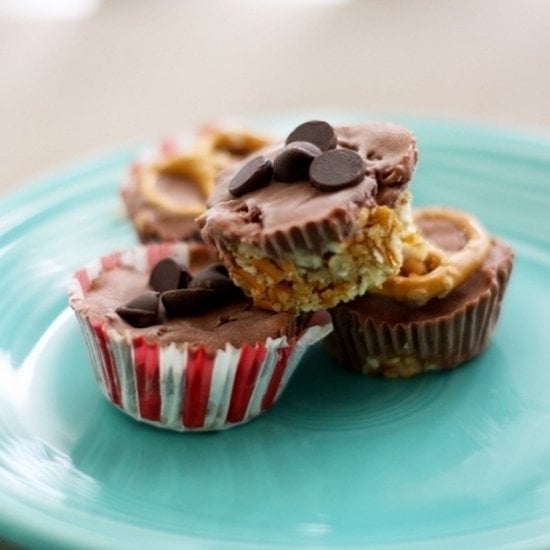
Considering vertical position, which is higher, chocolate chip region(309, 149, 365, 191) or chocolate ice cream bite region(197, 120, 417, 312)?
chocolate chip region(309, 149, 365, 191)

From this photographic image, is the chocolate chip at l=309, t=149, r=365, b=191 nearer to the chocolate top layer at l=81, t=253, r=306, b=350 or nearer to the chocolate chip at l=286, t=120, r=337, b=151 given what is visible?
the chocolate chip at l=286, t=120, r=337, b=151

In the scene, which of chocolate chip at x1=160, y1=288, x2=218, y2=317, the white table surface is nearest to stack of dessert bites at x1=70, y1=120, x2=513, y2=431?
chocolate chip at x1=160, y1=288, x2=218, y2=317

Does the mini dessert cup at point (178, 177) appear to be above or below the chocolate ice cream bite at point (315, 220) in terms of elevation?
below

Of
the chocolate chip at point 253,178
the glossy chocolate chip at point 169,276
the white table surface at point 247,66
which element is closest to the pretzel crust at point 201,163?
the glossy chocolate chip at point 169,276

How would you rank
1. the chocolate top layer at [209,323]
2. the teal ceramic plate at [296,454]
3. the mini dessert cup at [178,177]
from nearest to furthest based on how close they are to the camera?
the teal ceramic plate at [296,454]
the chocolate top layer at [209,323]
the mini dessert cup at [178,177]

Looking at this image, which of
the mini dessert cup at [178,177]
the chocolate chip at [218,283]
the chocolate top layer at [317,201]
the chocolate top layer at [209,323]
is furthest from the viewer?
the mini dessert cup at [178,177]

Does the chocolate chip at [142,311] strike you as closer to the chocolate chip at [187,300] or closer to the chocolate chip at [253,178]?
the chocolate chip at [187,300]
